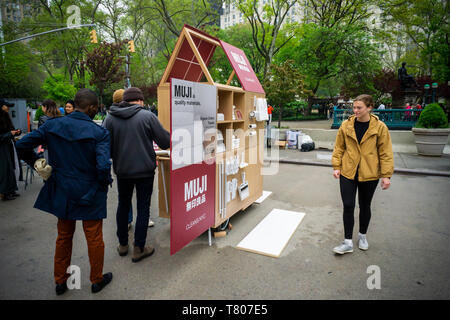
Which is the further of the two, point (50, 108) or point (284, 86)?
point (284, 86)

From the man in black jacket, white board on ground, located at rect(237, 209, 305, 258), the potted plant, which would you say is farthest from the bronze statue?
the man in black jacket

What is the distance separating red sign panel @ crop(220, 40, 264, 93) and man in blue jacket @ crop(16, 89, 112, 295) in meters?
2.44

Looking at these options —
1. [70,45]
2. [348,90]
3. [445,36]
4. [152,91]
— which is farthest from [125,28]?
[445,36]

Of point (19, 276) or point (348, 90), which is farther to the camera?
point (348, 90)

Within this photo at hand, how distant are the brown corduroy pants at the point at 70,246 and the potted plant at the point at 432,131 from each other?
11644 millimetres

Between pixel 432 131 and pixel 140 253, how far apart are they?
440 inches

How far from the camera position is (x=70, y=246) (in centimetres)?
275

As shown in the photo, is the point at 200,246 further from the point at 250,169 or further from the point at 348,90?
the point at 348,90

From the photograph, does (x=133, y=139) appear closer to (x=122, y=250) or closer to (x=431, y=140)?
(x=122, y=250)

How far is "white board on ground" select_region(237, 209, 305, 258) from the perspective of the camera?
375 centimetres

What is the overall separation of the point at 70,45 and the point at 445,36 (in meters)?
28.6

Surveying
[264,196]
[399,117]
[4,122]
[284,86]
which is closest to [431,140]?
[399,117]

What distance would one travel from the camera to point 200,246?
3848 mm

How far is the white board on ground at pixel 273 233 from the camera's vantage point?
375 cm
